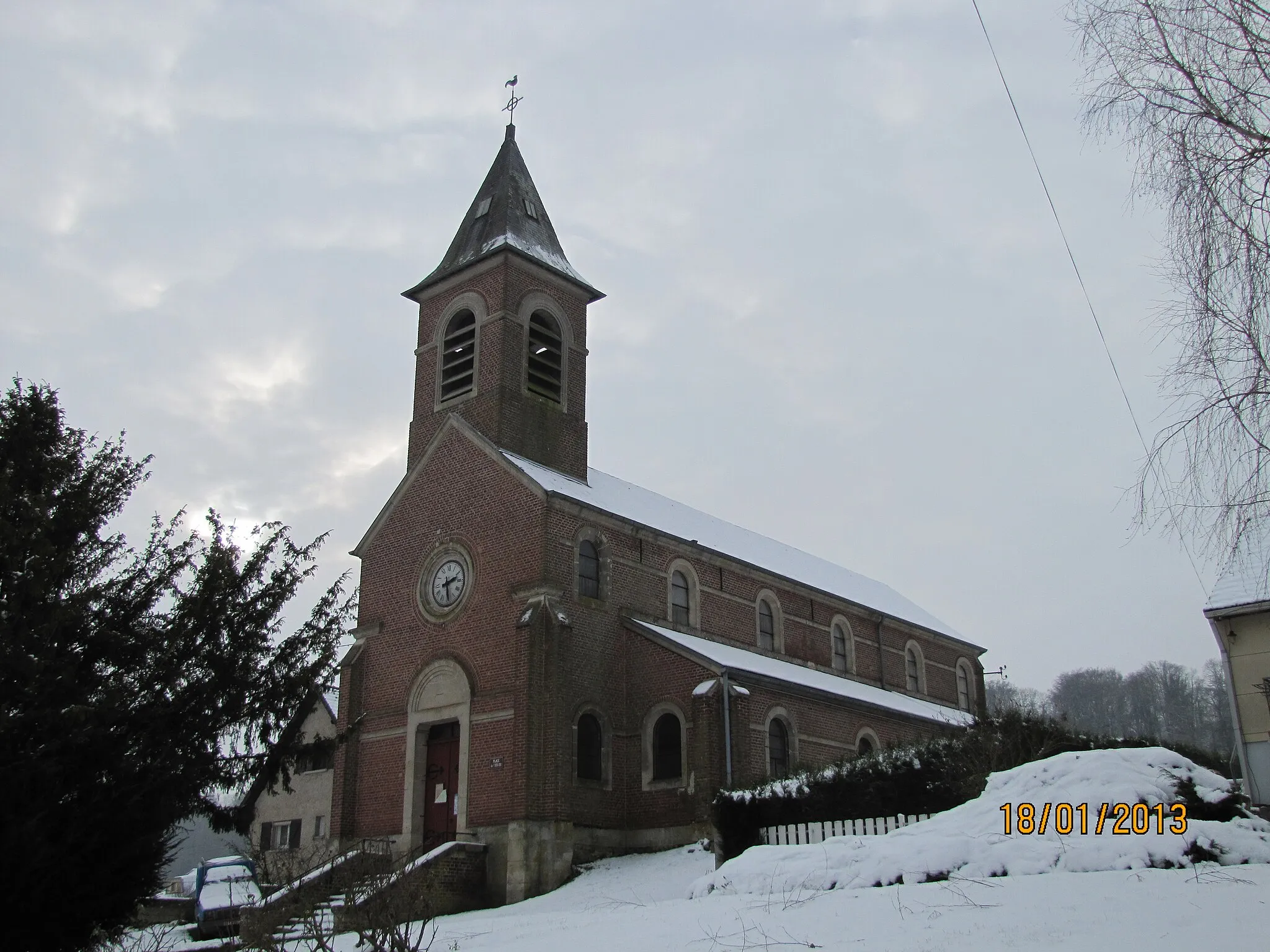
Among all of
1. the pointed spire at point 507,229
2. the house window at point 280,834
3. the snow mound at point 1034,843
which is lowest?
the snow mound at point 1034,843

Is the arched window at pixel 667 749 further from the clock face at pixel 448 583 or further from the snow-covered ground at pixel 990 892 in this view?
the snow-covered ground at pixel 990 892

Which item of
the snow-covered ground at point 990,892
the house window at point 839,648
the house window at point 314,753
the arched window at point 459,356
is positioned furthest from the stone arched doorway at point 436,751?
the house window at point 839,648

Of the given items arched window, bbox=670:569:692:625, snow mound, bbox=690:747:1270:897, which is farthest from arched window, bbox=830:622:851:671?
snow mound, bbox=690:747:1270:897

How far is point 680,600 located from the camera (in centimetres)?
3102

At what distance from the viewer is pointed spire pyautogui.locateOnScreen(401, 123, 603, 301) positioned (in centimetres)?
3188

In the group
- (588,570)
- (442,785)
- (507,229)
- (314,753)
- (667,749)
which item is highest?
(507,229)

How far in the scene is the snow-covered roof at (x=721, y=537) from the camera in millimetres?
29438

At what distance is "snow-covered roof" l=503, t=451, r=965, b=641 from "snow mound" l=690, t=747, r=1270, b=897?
46.0 feet

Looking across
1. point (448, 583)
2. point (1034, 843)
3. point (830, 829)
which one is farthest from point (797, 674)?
point (1034, 843)

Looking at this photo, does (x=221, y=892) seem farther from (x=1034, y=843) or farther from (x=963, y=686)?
(x=963, y=686)

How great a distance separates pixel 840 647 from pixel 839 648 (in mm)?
43

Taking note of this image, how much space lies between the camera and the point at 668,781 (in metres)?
26.2
